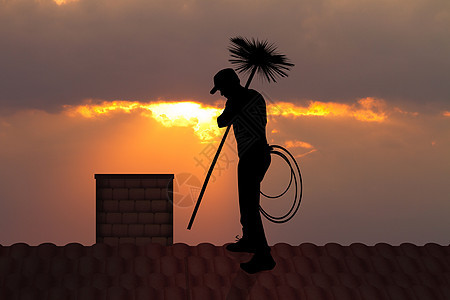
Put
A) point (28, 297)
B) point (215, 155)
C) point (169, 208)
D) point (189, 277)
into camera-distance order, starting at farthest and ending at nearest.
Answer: point (169, 208) < point (215, 155) < point (189, 277) < point (28, 297)

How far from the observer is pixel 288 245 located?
995cm

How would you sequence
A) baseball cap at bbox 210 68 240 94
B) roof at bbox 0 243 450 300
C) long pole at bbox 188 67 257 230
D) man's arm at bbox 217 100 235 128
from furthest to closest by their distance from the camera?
1. long pole at bbox 188 67 257 230
2. baseball cap at bbox 210 68 240 94
3. man's arm at bbox 217 100 235 128
4. roof at bbox 0 243 450 300

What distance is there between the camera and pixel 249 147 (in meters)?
9.05

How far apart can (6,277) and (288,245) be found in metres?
4.92

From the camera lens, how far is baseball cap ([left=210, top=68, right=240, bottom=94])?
360 inches

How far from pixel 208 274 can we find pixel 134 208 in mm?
6617

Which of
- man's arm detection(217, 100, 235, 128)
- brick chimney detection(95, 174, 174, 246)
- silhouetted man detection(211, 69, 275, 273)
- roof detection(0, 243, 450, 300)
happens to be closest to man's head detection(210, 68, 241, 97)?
silhouetted man detection(211, 69, 275, 273)

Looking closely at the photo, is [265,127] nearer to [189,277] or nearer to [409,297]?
[189,277]

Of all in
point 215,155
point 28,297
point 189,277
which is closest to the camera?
point 28,297

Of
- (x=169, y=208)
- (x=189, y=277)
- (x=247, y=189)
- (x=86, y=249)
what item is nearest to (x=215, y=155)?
(x=247, y=189)

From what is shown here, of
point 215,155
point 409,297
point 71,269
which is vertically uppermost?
point 215,155

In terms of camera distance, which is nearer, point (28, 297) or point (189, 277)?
point (28, 297)

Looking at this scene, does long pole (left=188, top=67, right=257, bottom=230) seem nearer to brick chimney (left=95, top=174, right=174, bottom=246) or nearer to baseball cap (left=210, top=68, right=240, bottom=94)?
baseball cap (left=210, top=68, right=240, bottom=94)

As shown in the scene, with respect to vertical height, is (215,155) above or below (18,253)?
above
